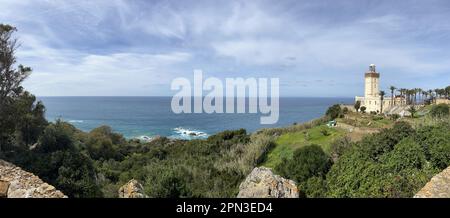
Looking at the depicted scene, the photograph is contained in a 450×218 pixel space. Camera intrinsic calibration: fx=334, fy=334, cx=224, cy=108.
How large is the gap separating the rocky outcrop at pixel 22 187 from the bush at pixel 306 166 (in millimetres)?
9962

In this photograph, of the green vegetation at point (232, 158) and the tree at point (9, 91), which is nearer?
the green vegetation at point (232, 158)

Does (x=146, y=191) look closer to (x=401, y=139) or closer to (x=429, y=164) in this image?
(x=429, y=164)

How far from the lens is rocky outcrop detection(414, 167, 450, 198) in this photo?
4936 mm

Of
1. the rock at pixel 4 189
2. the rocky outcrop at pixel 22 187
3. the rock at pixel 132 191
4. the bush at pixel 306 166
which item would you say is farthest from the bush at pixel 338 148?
the rock at pixel 4 189

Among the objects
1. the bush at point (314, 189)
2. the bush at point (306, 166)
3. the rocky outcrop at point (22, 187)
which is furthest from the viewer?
the bush at point (306, 166)

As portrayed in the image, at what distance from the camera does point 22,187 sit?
564cm

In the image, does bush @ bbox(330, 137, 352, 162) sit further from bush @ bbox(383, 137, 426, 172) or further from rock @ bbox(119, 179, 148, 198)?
rock @ bbox(119, 179, 148, 198)

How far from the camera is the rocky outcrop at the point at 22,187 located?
543cm

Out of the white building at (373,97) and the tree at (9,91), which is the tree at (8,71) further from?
the white building at (373,97)

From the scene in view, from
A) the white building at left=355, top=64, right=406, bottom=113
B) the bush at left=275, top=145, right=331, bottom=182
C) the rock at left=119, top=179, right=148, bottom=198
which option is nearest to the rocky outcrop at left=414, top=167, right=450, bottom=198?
the rock at left=119, top=179, right=148, bottom=198

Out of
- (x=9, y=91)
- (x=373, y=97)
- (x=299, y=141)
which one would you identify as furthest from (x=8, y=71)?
(x=373, y=97)

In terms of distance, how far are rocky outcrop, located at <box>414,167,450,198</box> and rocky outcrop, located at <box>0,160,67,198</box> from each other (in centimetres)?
562

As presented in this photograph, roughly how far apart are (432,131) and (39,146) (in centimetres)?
1679

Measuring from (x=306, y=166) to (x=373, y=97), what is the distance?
124 feet
